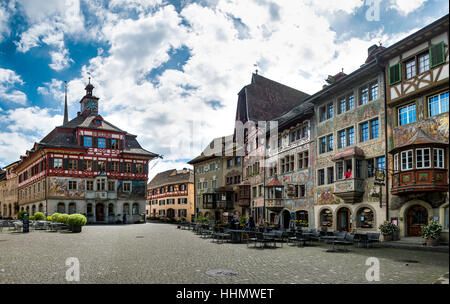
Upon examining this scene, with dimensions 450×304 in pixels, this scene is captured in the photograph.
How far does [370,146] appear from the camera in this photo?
81.4 feet

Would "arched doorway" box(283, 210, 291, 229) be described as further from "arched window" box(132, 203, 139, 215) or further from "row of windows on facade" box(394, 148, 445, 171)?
"arched window" box(132, 203, 139, 215)

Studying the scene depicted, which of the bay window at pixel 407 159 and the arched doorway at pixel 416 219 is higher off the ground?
the bay window at pixel 407 159

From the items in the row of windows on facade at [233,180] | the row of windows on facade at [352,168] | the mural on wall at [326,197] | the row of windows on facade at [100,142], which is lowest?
the mural on wall at [326,197]

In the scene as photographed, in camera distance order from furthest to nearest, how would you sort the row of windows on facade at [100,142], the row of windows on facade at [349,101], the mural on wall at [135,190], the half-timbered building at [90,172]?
the mural on wall at [135,190], the row of windows on facade at [100,142], the half-timbered building at [90,172], the row of windows on facade at [349,101]

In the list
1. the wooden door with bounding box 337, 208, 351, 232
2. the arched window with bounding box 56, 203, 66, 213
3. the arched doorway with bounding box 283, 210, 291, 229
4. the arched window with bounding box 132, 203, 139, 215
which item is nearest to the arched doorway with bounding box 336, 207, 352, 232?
the wooden door with bounding box 337, 208, 351, 232

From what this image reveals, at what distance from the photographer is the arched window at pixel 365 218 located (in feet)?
81.0

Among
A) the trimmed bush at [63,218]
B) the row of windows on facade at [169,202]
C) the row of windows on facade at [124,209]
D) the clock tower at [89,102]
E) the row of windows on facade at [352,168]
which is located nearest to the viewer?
the row of windows on facade at [352,168]

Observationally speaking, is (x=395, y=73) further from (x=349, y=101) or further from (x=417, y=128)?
(x=349, y=101)

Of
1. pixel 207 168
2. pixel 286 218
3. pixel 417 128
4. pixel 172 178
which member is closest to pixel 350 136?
pixel 417 128

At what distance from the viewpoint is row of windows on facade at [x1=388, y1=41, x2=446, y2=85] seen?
60.6ft

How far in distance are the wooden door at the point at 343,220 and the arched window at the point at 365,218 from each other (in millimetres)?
1408

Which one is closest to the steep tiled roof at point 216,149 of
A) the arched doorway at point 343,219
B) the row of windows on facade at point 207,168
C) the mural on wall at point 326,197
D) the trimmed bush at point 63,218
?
the row of windows on facade at point 207,168

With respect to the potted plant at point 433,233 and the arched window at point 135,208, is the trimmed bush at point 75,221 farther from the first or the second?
the arched window at point 135,208

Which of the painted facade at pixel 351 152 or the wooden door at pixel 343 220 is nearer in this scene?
the painted facade at pixel 351 152
